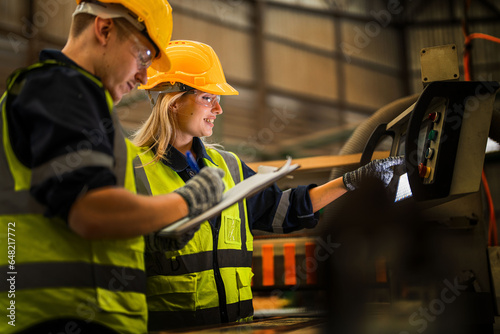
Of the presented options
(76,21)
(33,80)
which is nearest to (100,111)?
(33,80)

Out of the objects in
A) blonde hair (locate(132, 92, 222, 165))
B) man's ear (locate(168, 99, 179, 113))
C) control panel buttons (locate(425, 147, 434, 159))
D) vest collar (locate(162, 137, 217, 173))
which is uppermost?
man's ear (locate(168, 99, 179, 113))

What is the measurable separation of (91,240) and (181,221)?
221 millimetres

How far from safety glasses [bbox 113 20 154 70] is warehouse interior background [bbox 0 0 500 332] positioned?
6.50m

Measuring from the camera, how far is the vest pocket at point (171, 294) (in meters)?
1.73

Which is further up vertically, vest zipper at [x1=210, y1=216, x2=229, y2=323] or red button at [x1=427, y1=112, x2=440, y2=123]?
red button at [x1=427, y1=112, x2=440, y2=123]

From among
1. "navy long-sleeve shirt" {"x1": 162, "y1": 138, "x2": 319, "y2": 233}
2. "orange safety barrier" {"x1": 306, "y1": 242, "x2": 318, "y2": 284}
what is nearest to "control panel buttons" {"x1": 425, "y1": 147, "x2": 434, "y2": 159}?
"navy long-sleeve shirt" {"x1": 162, "y1": 138, "x2": 319, "y2": 233}

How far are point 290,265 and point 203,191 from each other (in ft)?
5.79

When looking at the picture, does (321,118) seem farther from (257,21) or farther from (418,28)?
(418,28)

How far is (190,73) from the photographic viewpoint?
6.63 ft

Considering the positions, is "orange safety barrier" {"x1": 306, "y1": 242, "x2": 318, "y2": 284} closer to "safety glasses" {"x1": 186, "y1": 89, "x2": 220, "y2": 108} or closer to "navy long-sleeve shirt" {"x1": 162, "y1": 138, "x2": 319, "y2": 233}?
"navy long-sleeve shirt" {"x1": 162, "y1": 138, "x2": 319, "y2": 233}

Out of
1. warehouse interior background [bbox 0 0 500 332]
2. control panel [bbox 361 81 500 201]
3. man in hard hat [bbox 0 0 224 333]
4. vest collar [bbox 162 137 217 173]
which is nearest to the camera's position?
man in hard hat [bbox 0 0 224 333]

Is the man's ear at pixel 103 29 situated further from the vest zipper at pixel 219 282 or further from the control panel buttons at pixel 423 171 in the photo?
the control panel buttons at pixel 423 171

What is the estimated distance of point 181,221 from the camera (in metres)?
1.19

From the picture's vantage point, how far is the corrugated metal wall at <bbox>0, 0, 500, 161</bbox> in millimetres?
8727
